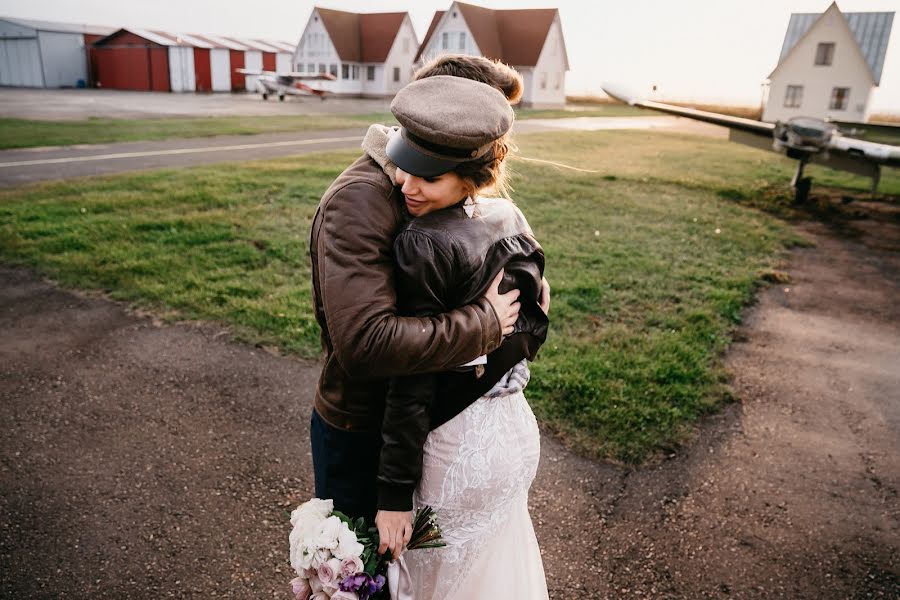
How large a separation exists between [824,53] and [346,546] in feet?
160

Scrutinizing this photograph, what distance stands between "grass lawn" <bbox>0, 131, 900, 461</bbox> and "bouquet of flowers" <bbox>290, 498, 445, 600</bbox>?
1.37 meters

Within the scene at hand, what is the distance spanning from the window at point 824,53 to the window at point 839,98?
193 cm

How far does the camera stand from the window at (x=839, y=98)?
40.6 meters

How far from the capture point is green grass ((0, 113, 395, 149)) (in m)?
16.4

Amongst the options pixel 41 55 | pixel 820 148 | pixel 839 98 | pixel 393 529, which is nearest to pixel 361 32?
pixel 41 55

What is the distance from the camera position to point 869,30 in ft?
131

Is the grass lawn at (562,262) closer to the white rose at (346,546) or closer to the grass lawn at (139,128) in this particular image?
the white rose at (346,546)

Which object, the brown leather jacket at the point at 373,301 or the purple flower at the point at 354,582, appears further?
the purple flower at the point at 354,582

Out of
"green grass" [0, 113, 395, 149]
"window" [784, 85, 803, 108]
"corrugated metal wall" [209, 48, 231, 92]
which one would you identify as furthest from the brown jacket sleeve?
"corrugated metal wall" [209, 48, 231, 92]

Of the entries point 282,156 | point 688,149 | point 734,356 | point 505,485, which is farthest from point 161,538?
point 688,149

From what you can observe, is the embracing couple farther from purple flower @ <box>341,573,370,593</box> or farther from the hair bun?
purple flower @ <box>341,573,370,593</box>

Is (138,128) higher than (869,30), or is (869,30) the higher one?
(869,30)

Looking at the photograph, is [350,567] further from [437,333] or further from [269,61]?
[269,61]

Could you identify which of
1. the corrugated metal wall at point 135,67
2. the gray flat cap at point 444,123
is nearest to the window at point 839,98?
A: the gray flat cap at point 444,123
